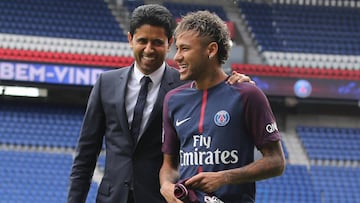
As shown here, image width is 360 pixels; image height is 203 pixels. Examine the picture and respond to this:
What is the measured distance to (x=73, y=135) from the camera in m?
17.3

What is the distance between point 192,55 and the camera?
2.84m

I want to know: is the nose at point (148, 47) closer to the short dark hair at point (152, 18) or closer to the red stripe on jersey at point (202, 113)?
the short dark hair at point (152, 18)

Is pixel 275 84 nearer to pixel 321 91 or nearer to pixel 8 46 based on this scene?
pixel 321 91

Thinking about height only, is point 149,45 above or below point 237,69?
above

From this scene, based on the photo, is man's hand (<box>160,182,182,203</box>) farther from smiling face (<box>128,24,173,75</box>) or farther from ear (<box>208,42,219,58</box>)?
smiling face (<box>128,24,173,75</box>)

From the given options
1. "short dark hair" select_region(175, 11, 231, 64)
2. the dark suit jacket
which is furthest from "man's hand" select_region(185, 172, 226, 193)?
the dark suit jacket

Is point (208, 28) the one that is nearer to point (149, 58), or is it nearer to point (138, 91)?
point (149, 58)

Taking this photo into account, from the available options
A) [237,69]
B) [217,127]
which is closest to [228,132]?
[217,127]

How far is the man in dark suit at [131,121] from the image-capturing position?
3.35 m

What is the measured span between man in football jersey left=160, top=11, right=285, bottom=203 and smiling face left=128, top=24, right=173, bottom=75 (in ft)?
1.40

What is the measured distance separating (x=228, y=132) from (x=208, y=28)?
0.41 meters

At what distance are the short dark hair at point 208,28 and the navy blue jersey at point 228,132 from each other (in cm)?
17

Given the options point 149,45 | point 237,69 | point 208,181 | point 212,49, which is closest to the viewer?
point 208,181

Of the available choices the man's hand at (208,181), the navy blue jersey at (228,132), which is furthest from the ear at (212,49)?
the man's hand at (208,181)
